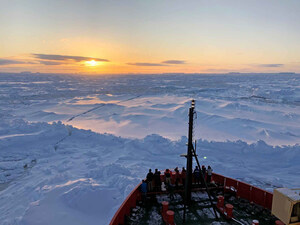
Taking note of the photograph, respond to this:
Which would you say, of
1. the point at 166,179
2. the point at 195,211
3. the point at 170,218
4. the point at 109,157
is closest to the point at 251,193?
the point at 195,211

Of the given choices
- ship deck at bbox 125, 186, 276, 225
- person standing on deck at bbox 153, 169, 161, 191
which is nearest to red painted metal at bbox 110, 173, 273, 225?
ship deck at bbox 125, 186, 276, 225

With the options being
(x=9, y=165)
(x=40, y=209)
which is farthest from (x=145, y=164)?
(x=9, y=165)

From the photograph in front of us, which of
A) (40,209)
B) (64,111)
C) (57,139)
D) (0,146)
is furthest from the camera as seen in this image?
(64,111)

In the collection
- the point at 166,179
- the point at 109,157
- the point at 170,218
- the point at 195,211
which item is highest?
the point at 166,179

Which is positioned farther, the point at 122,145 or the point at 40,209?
the point at 122,145

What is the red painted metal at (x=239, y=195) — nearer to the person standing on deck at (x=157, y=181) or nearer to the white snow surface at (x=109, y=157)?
the person standing on deck at (x=157, y=181)

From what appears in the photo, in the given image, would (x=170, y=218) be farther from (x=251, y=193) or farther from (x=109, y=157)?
(x=109, y=157)

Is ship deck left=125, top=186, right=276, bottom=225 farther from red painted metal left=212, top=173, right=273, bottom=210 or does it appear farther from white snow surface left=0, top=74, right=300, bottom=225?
white snow surface left=0, top=74, right=300, bottom=225

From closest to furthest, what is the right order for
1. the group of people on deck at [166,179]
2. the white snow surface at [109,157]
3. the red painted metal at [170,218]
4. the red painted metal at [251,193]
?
1. the red painted metal at [170,218]
2. the red painted metal at [251,193]
3. the group of people on deck at [166,179]
4. the white snow surface at [109,157]

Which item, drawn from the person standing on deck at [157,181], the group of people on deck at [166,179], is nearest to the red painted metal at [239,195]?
the group of people on deck at [166,179]

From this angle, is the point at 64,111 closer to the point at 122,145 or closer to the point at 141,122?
the point at 141,122

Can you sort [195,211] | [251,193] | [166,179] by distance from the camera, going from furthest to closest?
1. [166,179]
2. [251,193]
3. [195,211]
